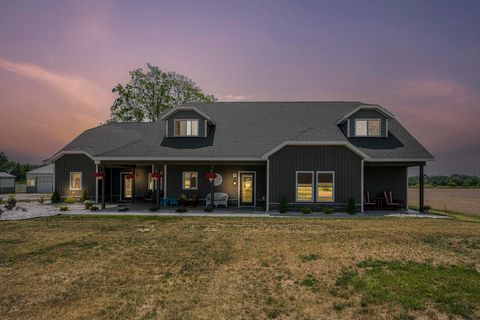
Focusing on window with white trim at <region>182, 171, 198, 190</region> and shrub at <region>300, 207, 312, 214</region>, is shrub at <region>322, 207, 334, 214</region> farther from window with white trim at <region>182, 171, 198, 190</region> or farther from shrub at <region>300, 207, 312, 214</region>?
window with white trim at <region>182, 171, 198, 190</region>

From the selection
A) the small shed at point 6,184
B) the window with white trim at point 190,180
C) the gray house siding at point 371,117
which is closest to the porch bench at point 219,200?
the window with white trim at point 190,180

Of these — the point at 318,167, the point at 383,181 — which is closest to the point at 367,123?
the point at 383,181

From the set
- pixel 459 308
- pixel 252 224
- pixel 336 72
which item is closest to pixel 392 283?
pixel 459 308

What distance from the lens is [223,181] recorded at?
18.5 meters

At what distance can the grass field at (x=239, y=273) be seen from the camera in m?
4.81

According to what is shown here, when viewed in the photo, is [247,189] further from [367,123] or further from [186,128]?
[367,123]

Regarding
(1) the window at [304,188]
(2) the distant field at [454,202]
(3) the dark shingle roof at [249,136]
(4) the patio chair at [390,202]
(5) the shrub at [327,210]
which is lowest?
(2) the distant field at [454,202]

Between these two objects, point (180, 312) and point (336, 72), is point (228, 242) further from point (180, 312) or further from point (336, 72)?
point (336, 72)

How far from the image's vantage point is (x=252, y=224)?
12.4 metres

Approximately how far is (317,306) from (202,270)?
2.87 meters

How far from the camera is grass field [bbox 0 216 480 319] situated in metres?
4.81

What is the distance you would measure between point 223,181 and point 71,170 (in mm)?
12212

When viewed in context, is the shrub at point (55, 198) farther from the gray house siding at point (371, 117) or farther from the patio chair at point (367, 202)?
the gray house siding at point (371, 117)

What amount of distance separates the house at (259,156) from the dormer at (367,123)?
0.06m
